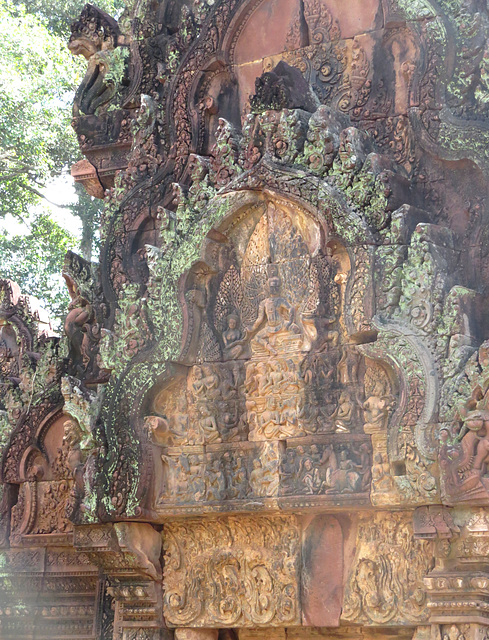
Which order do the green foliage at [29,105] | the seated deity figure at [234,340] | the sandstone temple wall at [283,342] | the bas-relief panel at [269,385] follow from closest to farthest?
the sandstone temple wall at [283,342] → the bas-relief panel at [269,385] → the seated deity figure at [234,340] → the green foliage at [29,105]

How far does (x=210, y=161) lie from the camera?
9.29 metres

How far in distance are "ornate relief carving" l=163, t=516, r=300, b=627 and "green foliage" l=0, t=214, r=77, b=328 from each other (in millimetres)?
6368

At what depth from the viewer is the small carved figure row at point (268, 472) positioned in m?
8.25

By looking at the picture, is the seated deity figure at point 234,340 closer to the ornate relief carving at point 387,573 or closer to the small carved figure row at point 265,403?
the small carved figure row at point 265,403

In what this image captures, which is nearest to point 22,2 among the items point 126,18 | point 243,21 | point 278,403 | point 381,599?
point 126,18

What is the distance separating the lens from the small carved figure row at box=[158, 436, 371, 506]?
8250mm

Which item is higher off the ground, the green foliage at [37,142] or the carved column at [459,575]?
the green foliage at [37,142]

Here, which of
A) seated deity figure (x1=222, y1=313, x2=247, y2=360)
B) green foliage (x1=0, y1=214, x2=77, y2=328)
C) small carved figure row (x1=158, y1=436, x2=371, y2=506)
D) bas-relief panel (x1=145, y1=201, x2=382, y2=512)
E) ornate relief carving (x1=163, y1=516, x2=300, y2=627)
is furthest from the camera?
green foliage (x1=0, y1=214, x2=77, y2=328)

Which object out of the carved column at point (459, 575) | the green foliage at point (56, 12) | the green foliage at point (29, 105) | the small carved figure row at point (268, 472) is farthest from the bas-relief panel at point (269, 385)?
the green foliage at point (56, 12)

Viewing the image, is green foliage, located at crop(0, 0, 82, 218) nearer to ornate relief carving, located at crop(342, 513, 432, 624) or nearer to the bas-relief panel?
the bas-relief panel

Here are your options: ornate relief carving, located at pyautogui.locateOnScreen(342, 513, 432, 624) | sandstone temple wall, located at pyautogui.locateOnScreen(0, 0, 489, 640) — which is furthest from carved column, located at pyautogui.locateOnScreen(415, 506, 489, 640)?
ornate relief carving, located at pyautogui.locateOnScreen(342, 513, 432, 624)

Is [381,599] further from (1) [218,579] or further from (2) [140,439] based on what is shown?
(2) [140,439]

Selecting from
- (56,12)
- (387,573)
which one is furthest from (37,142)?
(387,573)

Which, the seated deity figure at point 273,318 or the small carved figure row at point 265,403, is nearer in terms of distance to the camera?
the small carved figure row at point 265,403
